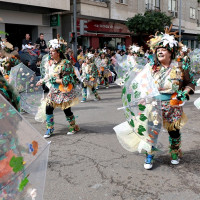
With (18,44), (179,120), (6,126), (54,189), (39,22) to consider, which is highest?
(39,22)

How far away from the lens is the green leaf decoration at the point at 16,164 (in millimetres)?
1651

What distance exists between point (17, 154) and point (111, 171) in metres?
2.43

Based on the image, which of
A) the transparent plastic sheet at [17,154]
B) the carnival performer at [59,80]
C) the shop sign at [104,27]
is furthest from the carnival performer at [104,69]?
the transparent plastic sheet at [17,154]

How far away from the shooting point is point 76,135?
5836mm

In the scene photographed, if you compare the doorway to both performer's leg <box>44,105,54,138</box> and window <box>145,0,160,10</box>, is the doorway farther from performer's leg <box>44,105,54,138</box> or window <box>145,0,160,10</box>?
window <box>145,0,160,10</box>

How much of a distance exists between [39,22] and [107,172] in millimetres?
15514

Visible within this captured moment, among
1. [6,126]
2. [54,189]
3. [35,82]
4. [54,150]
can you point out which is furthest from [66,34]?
[6,126]

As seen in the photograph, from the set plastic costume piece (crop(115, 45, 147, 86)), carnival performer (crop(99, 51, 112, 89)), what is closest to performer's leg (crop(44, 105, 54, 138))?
plastic costume piece (crop(115, 45, 147, 86))

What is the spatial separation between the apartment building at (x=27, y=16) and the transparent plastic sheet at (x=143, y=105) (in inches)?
516

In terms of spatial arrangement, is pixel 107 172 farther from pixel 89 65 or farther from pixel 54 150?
pixel 89 65

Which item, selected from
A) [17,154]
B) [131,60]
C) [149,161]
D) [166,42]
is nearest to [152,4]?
[131,60]

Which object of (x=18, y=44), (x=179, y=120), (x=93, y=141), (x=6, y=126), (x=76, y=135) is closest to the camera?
(x=6, y=126)

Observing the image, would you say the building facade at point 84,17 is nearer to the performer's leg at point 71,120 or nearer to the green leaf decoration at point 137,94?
the performer's leg at point 71,120

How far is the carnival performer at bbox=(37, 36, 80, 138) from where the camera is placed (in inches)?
216
